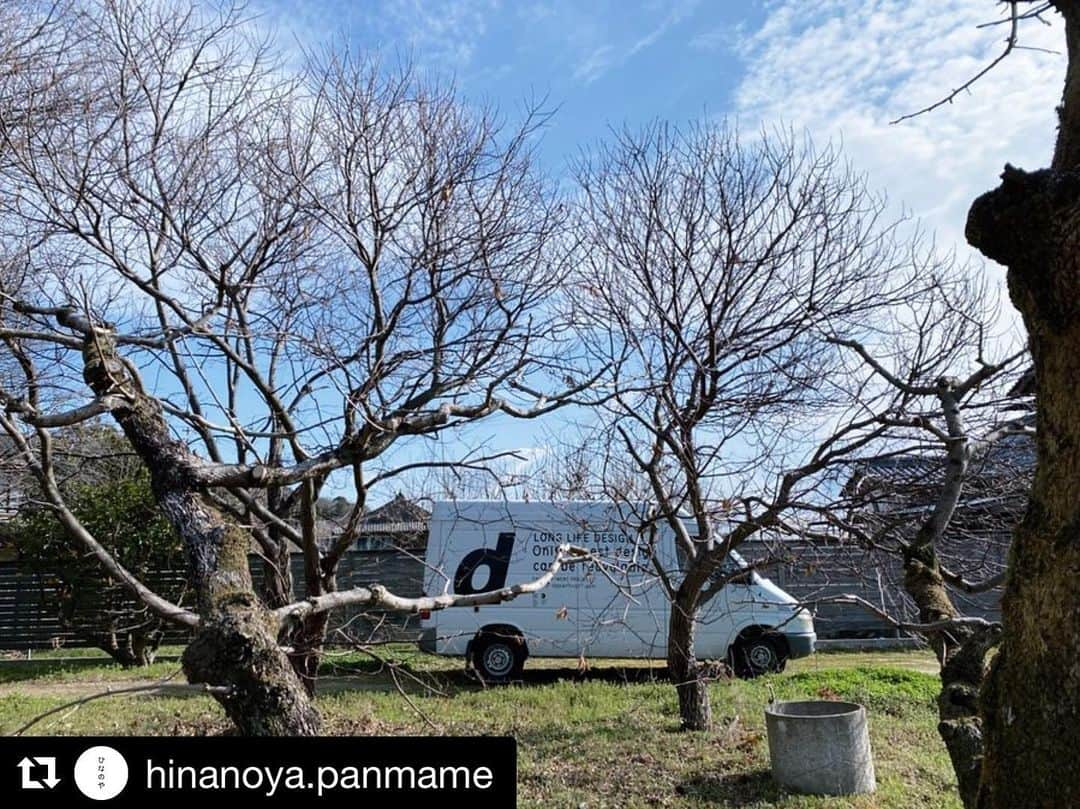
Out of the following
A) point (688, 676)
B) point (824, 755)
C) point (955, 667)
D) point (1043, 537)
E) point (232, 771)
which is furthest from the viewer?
point (688, 676)

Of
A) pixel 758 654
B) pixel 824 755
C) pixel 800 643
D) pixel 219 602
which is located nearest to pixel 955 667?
pixel 824 755

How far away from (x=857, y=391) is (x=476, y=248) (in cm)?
263

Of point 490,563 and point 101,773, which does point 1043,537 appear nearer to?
point 101,773

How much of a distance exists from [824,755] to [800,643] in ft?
17.3

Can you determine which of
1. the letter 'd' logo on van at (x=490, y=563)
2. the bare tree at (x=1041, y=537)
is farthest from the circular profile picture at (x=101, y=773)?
the letter 'd' logo on van at (x=490, y=563)

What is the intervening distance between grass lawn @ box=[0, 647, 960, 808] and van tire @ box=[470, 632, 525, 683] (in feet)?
1.08

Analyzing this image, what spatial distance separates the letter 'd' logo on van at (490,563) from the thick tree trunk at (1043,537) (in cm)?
862

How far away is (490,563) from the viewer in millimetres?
10148

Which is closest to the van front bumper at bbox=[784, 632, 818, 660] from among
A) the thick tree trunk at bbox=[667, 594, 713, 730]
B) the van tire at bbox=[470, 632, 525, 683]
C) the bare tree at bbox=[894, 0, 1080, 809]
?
the van tire at bbox=[470, 632, 525, 683]

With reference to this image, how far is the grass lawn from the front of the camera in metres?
4.89

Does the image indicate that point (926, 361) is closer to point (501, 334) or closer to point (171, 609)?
point (501, 334)

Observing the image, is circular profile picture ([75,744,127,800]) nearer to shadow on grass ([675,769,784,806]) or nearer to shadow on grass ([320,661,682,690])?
shadow on grass ([675,769,784,806])

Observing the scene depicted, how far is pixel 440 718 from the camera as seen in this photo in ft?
22.8

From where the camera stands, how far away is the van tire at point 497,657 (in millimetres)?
9836
